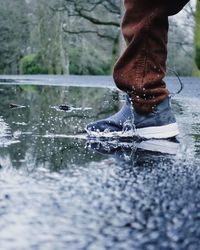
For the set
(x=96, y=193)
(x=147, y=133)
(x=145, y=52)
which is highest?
(x=145, y=52)

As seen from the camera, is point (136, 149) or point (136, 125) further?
point (136, 125)

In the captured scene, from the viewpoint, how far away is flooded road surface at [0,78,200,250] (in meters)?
0.62

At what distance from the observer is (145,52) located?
5.22 ft

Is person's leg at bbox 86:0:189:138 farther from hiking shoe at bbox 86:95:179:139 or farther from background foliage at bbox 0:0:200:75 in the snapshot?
background foliage at bbox 0:0:200:75

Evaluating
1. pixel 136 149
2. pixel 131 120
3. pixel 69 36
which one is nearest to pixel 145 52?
pixel 131 120

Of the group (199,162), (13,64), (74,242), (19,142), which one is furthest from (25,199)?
(13,64)

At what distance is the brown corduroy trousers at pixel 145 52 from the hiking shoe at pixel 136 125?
2 centimetres

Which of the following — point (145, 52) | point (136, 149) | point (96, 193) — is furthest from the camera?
point (145, 52)

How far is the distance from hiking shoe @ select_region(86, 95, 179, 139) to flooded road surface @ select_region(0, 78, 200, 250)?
57 millimetres

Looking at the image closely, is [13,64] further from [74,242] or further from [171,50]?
[74,242]

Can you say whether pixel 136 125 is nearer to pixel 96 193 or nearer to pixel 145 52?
pixel 145 52

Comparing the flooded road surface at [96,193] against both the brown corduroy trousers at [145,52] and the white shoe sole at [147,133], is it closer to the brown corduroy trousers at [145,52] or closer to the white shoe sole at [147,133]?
the white shoe sole at [147,133]

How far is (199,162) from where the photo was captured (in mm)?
1216

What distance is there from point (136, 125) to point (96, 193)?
30.4 inches
